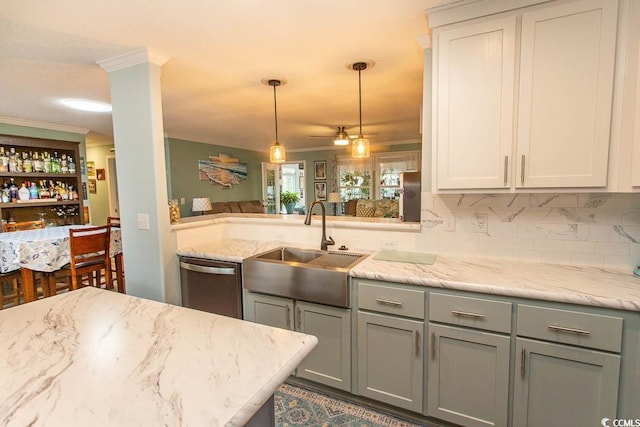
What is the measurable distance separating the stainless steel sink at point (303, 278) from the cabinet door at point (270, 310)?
0.06m

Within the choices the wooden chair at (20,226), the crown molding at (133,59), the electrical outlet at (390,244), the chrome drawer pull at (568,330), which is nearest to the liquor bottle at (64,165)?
the wooden chair at (20,226)

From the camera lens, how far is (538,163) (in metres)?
1.67

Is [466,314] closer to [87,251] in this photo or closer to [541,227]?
[541,227]

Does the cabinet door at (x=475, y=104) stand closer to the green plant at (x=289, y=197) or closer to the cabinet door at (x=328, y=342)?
the cabinet door at (x=328, y=342)

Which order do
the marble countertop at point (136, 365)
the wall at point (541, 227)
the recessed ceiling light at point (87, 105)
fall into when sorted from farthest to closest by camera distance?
the recessed ceiling light at point (87, 105) → the wall at point (541, 227) → the marble countertop at point (136, 365)

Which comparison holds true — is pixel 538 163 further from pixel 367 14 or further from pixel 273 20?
pixel 273 20

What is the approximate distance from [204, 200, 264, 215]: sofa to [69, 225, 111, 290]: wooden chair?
285 cm

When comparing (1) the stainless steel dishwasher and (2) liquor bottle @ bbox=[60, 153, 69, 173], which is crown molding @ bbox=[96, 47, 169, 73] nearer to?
(1) the stainless steel dishwasher

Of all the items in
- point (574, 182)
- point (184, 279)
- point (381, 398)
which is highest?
point (574, 182)

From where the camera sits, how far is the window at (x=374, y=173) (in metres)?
7.21

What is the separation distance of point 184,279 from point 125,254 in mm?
533

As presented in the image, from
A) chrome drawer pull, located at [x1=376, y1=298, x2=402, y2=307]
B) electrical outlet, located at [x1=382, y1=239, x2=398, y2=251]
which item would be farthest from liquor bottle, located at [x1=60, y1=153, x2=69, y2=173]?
chrome drawer pull, located at [x1=376, y1=298, x2=402, y2=307]

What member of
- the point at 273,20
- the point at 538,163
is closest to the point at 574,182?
the point at 538,163

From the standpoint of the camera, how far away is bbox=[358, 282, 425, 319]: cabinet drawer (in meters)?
1.71
